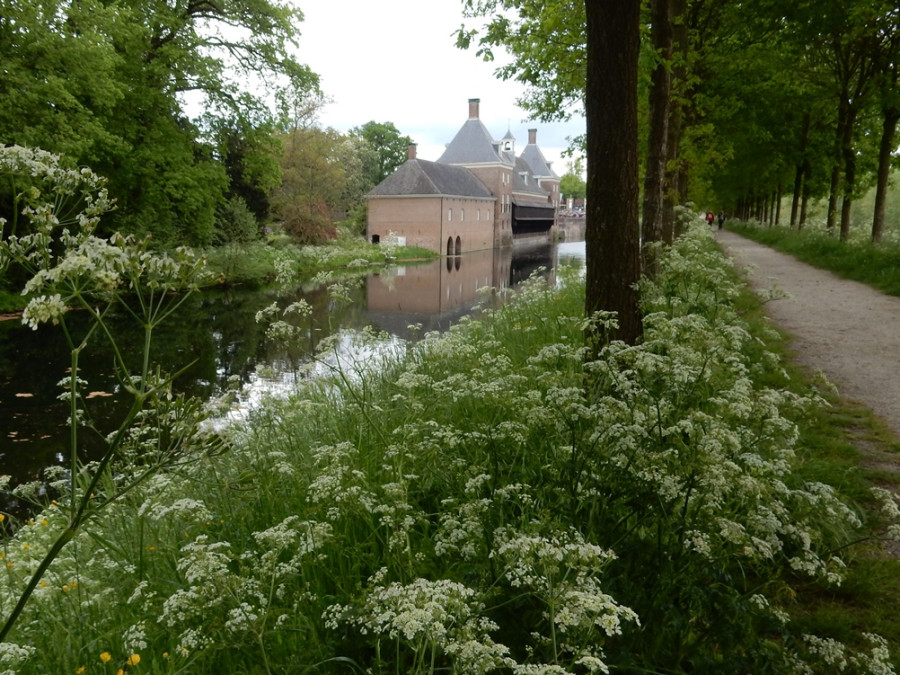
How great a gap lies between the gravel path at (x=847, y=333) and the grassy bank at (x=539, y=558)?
5.72 feet

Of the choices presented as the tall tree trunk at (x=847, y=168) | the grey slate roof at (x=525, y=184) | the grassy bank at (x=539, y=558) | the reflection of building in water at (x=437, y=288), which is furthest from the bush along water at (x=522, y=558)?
the grey slate roof at (x=525, y=184)

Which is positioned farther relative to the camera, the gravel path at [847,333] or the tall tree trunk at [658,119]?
the tall tree trunk at [658,119]

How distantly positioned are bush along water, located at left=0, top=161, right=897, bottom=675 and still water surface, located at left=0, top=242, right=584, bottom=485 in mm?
1789

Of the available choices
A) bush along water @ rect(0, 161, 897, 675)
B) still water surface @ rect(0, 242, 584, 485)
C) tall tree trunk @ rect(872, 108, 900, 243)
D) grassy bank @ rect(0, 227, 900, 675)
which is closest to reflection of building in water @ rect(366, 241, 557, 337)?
still water surface @ rect(0, 242, 584, 485)

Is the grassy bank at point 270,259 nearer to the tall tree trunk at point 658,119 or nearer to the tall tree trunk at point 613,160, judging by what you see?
the tall tree trunk at point 658,119

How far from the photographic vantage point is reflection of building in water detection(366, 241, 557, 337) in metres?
19.7

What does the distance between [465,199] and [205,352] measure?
4050cm

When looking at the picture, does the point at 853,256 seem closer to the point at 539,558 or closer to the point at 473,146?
the point at 539,558

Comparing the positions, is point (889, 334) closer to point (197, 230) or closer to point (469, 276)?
point (197, 230)

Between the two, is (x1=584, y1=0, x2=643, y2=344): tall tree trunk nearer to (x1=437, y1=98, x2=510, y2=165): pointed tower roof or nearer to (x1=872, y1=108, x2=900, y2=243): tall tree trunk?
(x1=872, y1=108, x2=900, y2=243): tall tree trunk

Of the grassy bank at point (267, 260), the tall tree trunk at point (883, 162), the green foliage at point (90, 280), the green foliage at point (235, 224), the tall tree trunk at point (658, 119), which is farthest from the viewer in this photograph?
the green foliage at point (235, 224)

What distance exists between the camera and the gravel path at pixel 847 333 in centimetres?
604

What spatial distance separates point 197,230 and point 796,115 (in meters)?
23.5

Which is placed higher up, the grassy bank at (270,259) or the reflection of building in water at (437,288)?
the grassy bank at (270,259)
